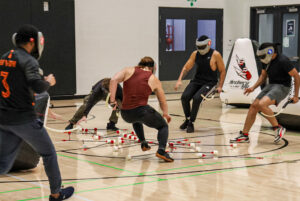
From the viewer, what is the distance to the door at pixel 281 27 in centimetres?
→ 1634

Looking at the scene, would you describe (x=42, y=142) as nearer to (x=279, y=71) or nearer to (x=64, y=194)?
(x=64, y=194)

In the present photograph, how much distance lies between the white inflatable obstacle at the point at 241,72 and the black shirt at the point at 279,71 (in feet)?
12.6

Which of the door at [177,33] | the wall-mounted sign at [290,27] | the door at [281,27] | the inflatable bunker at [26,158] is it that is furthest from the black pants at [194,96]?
the wall-mounted sign at [290,27]

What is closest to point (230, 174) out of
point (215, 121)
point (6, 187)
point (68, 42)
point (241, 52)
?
point (6, 187)

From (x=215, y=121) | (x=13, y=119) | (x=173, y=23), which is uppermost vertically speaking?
(x=173, y=23)

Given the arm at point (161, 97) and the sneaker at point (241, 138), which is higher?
the arm at point (161, 97)

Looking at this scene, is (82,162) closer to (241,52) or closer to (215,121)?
(215,121)

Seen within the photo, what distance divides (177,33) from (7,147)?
12.5m

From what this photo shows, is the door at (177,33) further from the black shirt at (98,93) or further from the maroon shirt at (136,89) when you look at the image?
the maroon shirt at (136,89)

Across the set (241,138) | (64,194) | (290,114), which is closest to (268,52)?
(241,138)

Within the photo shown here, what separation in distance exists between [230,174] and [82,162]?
1.90 metres

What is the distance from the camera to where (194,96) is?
30.2 ft

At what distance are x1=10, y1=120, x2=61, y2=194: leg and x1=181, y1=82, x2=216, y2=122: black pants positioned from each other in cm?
489

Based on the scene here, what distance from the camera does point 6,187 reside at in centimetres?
532
